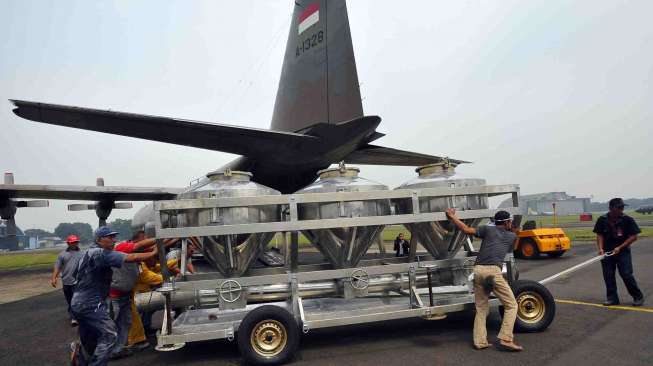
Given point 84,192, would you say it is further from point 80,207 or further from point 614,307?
point 614,307

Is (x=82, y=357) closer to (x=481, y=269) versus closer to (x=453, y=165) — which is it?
(x=481, y=269)

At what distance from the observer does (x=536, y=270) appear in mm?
11969

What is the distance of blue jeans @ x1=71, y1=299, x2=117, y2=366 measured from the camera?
13.7ft

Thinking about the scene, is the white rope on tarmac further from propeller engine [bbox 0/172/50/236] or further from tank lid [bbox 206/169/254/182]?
propeller engine [bbox 0/172/50/236]

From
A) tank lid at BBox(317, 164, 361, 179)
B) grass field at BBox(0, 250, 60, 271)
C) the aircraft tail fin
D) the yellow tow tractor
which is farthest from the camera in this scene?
grass field at BBox(0, 250, 60, 271)

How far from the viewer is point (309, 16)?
10.4 metres

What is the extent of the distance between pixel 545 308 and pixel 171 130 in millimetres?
6806

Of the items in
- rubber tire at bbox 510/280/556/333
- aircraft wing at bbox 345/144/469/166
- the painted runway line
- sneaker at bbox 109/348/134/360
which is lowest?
the painted runway line

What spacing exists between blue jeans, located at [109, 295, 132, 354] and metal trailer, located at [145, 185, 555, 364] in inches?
22.1

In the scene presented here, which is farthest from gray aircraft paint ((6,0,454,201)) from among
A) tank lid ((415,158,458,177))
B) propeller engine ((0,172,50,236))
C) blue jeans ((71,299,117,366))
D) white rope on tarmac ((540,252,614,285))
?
propeller engine ((0,172,50,236))

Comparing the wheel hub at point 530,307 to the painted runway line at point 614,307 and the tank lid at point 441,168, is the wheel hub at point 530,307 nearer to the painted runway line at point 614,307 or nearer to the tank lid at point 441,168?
the tank lid at point 441,168

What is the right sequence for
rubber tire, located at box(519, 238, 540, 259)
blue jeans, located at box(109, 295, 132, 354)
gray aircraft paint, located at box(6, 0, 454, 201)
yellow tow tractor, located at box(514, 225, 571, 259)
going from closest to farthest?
blue jeans, located at box(109, 295, 132, 354)
gray aircraft paint, located at box(6, 0, 454, 201)
yellow tow tractor, located at box(514, 225, 571, 259)
rubber tire, located at box(519, 238, 540, 259)

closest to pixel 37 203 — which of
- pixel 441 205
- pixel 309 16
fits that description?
pixel 309 16

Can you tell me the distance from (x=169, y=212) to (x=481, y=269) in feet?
14.4
